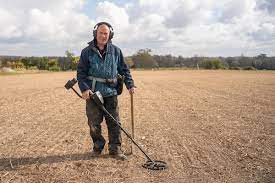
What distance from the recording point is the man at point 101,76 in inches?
269

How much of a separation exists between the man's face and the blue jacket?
0.16 metres

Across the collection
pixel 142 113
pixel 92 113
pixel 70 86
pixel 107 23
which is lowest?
pixel 142 113

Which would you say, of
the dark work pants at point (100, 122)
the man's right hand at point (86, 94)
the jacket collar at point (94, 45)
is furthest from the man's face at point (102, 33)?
the dark work pants at point (100, 122)

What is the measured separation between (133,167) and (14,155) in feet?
7.67

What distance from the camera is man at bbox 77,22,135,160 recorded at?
6832 millimetres

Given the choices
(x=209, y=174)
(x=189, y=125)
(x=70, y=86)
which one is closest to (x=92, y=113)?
(x=70, y=86)

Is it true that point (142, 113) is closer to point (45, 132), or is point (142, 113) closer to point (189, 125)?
point (189, 125)

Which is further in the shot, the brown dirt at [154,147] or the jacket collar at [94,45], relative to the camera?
the jacket collar at [94,45]

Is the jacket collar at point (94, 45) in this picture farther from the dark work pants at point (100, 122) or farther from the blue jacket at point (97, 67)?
the dark work pants at point (100, 122)

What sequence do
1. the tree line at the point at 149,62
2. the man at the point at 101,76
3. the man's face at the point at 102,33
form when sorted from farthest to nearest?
the tree line at the point at 149,62, the man at the point at 101,76, the man's face at the point at 102,33

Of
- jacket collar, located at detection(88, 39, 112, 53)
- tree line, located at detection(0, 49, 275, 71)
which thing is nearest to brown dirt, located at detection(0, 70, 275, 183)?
jacket collar, located at detection(88, 39, 112, 53)

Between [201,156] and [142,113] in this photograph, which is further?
[142,113]

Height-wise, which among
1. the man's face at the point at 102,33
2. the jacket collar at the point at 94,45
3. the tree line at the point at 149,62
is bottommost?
the tree line at the point at 149,62

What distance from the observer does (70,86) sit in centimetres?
688
